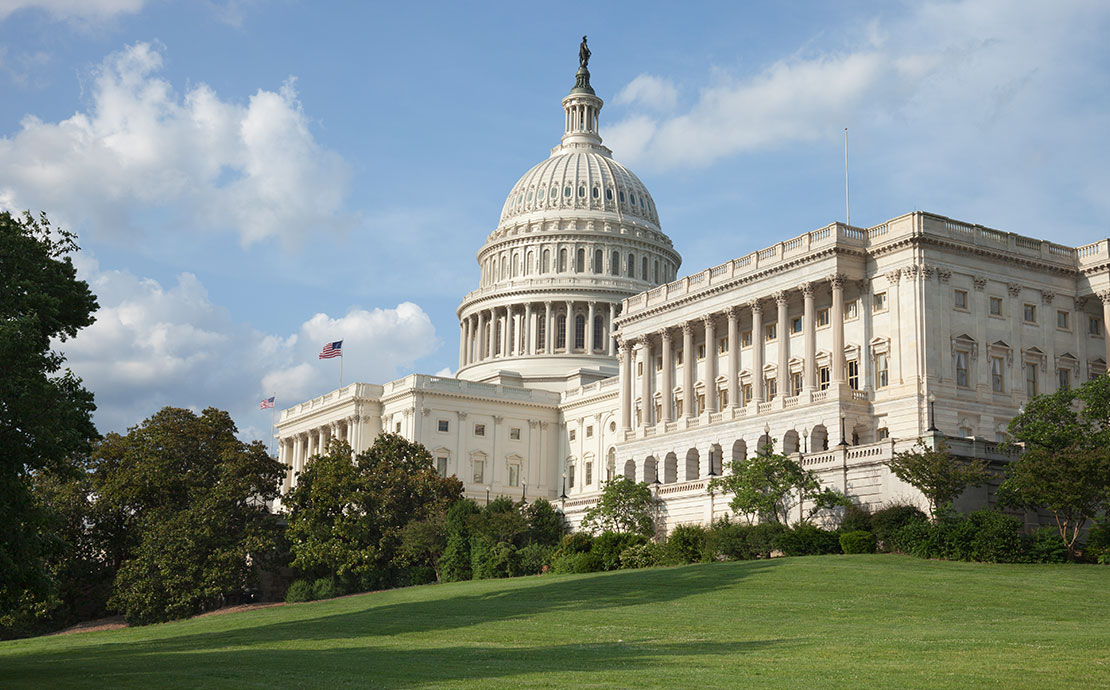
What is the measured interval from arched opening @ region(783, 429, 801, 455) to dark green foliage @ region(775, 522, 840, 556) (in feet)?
67.4

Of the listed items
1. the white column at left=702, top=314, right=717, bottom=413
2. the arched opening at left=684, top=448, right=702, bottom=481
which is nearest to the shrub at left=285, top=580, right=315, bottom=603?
the arched opening at left=684, top=448, right=702, bottom=481

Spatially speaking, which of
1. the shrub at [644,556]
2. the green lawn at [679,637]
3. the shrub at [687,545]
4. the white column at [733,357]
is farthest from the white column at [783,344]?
the green lawn at [679,637]

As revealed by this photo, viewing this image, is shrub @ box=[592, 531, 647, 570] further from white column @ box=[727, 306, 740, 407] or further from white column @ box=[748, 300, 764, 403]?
white column @ box=[727, 306, 740, 407]

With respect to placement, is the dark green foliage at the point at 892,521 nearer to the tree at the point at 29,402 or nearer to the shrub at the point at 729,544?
the shrub at the point at 729,544

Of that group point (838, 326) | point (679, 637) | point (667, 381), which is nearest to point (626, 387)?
point (667, 381)

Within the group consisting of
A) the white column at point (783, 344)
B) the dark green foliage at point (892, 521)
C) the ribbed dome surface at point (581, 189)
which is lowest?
the dark green foliage at point (892, 521)

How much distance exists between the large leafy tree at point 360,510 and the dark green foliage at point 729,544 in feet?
69.6

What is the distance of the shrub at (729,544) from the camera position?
61625 millimetres

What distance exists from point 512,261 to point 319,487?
244 ft

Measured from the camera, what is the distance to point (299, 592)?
253 feet

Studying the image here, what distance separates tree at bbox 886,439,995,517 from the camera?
57.9 meters

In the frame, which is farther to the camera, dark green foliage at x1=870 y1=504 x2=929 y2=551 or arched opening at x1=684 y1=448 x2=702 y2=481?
arched opening at x1=684 y1=448 x2=702 y2=481

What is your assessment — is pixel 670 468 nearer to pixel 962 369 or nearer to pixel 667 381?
pixel 667 381

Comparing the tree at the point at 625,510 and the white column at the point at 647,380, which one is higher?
the white column at the point at 647,380
